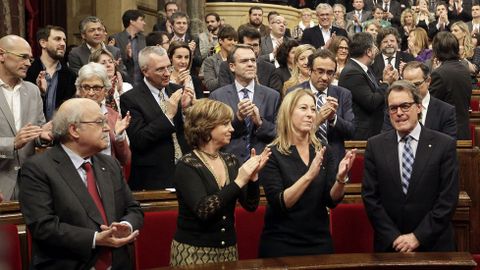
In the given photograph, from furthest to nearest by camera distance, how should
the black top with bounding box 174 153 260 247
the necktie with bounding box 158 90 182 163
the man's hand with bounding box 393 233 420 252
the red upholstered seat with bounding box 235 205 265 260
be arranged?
the necktie with bounding box 158 90 182 163 → the red upholstered seat with bounding box 235 205 265 260 → the man's hand with bounding box 393 233 420 252 → the black top with bounding box 174 153 260 247

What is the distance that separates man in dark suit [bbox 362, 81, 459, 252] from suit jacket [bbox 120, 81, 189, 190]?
4.27 feet

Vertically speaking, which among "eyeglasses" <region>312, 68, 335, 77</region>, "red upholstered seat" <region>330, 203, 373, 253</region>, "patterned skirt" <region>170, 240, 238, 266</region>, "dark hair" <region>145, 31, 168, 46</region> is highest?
"dark hair" <region>145, 31, 168, 46</region>

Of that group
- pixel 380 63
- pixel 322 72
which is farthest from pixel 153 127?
pixel 380 63

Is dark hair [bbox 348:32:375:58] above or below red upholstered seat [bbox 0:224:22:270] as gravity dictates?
above

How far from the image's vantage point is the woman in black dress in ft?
13.0

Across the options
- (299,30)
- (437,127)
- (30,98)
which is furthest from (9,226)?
(299,30)

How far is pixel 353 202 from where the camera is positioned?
15.9 feet

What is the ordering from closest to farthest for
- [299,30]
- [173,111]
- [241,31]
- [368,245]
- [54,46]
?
[368,245], [173,111], [54,46], [241,31], [299,30]

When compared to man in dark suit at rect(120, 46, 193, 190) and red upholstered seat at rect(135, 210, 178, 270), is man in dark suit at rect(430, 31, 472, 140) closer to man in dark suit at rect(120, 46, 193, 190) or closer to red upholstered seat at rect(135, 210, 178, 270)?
man in dark suit at rect(120, 46, 193, 190)

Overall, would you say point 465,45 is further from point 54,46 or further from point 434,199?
point 434,199

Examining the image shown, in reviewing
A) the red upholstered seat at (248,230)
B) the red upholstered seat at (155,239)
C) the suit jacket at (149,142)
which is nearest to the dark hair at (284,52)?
the suit jacket at (149,142)

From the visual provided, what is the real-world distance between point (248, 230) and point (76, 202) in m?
1.41

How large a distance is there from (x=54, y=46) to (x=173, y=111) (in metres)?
1.82

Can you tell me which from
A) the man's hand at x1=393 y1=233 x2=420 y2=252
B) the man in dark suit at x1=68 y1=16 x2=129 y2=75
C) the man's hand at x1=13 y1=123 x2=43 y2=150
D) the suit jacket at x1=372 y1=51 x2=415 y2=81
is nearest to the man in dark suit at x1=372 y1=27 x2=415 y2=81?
the suit jacket at x1=372 y1=51 x2=415 y2=81
